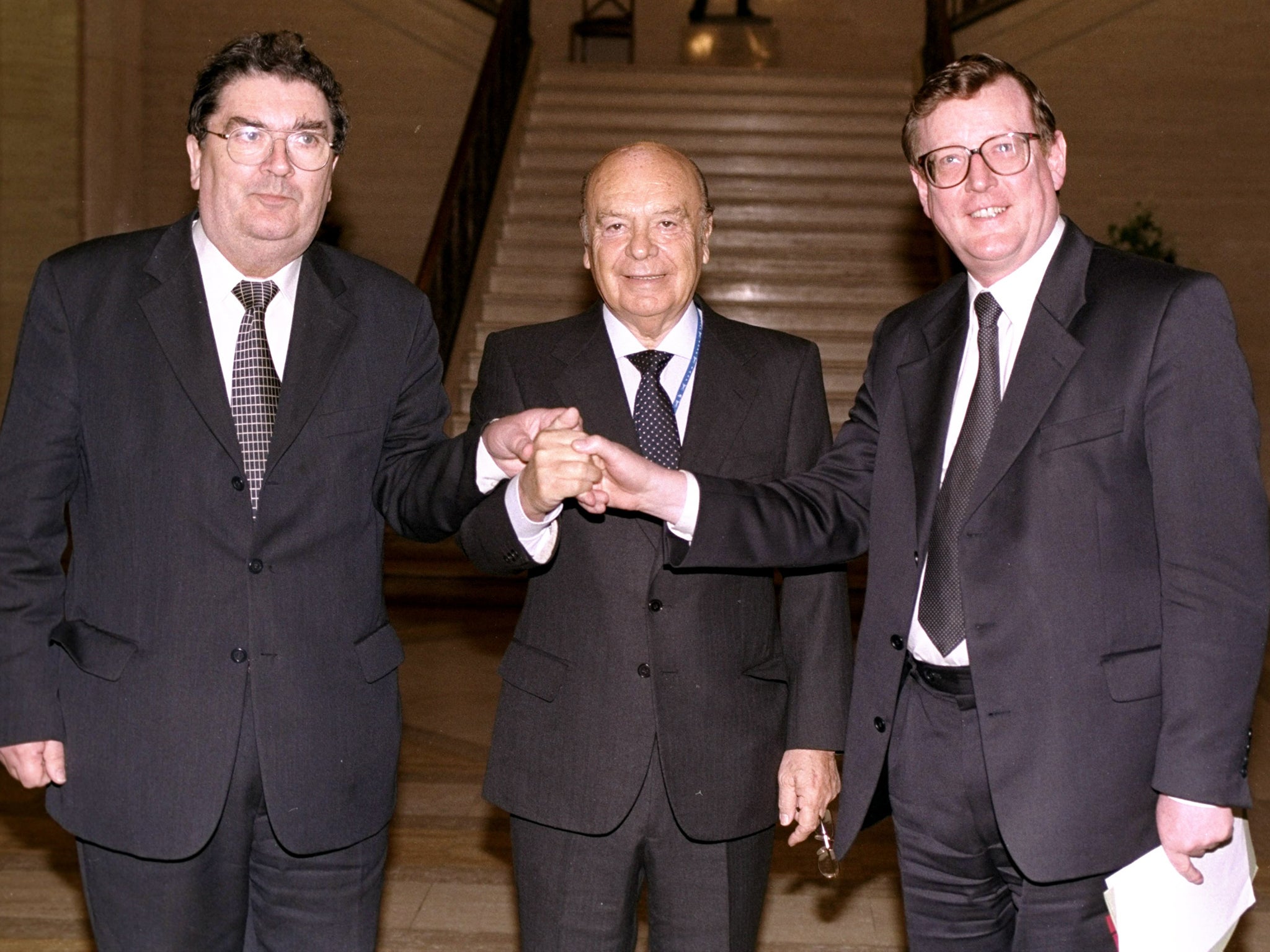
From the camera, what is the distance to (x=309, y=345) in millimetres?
2582

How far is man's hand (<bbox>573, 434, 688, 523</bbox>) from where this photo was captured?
2.54 metres

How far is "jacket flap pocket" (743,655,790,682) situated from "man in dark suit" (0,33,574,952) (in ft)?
2.00

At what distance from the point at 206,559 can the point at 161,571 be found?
77mm

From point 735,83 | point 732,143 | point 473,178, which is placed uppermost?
point 735,83

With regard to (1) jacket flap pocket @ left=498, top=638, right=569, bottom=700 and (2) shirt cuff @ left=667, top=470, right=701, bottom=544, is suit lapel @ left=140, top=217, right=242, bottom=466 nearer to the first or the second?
(1) jacket flap pocket @ left=498, top=638, right=569, bottom=700

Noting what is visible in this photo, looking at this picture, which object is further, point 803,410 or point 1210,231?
point 1210,231

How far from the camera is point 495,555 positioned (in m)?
2.65

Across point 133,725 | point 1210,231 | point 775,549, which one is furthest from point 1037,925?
point 1210,231

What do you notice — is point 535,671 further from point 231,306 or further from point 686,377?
point 231,306

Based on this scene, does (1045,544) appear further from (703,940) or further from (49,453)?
(49,453)

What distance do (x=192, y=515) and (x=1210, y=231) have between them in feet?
33.6

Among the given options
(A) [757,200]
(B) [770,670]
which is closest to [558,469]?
(B) [770,670]

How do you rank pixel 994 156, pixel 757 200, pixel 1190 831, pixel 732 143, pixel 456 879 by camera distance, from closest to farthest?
pixel 1190 831
pixel 994 156
pixel 456 879
pixel 757 200
pixel 732 143

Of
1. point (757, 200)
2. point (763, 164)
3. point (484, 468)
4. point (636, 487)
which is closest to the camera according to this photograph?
point (636, 487)
